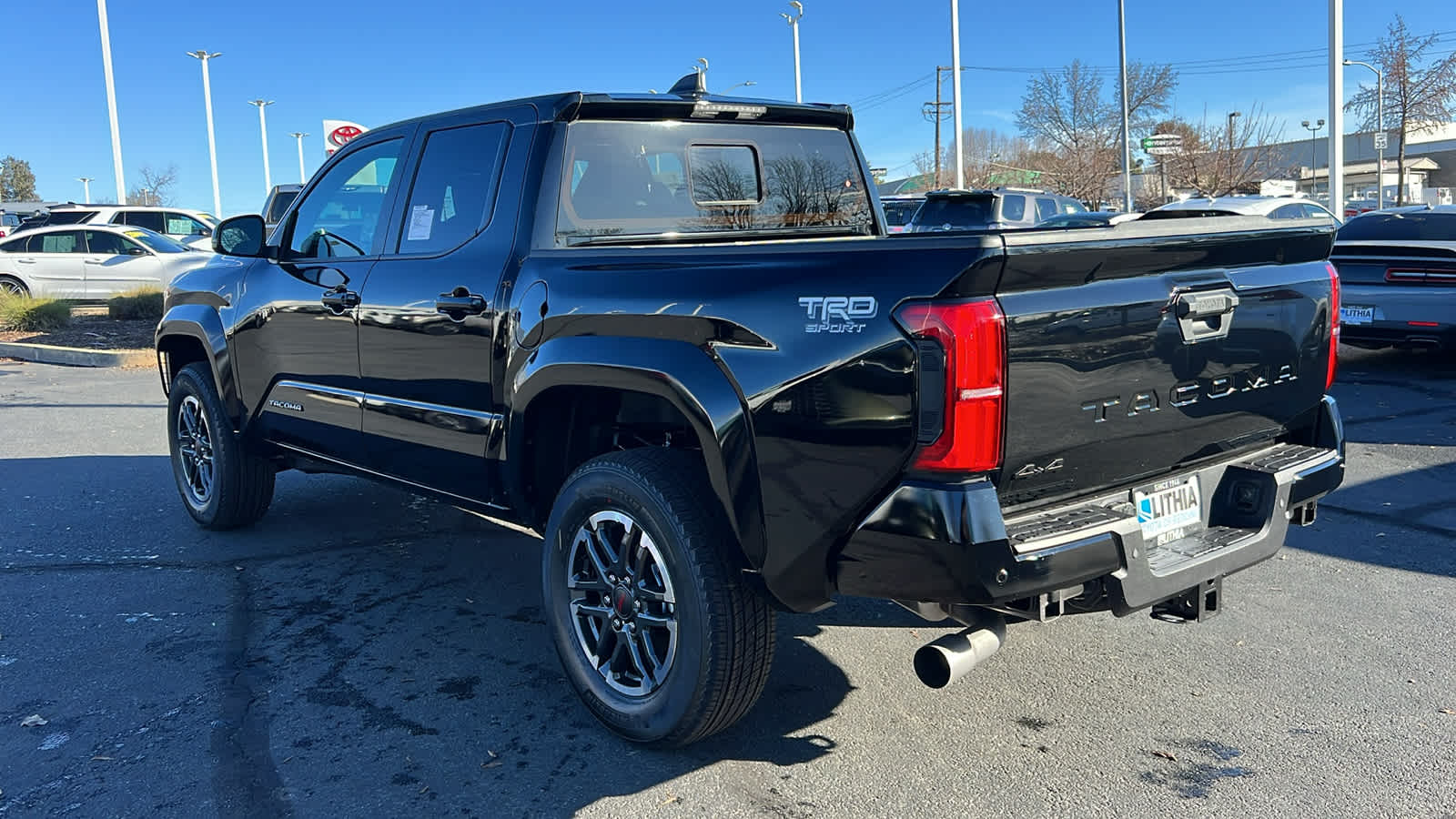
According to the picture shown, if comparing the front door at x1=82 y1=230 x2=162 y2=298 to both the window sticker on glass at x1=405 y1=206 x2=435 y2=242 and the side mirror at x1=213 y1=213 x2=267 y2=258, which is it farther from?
the window sticker on glass at x1=405 y1=206 x2=435 y2=242

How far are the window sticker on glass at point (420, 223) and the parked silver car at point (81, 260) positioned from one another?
1773 cm

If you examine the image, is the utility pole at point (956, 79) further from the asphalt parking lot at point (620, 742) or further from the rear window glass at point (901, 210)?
the asphalt parking lot at point (620, 742)

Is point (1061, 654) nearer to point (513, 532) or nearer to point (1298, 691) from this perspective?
point (1298, 691)

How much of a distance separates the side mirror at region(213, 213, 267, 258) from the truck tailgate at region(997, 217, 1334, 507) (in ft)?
12.5

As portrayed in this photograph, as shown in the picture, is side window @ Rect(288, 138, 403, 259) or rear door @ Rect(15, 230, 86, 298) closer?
side window @ Rect(288, 138, 403, 259)

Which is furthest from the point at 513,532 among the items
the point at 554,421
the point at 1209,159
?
the point at 1209,159

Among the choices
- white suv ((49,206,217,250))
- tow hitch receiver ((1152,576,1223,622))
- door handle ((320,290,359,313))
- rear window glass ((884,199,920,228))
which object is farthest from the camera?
white suv ((49,206,217,250))

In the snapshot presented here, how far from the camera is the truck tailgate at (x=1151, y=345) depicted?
263 cm

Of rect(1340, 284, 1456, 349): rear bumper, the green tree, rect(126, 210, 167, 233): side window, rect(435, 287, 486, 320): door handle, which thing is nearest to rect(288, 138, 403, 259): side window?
rect(435, 287, 486, 320): door handle

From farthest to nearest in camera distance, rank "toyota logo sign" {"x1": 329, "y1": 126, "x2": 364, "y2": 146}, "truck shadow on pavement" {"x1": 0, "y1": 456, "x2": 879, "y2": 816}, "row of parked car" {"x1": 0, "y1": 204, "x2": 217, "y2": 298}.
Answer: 1. "row of parked car" {"x1": 0, "y1": 204, "x2": 217, "y2": 298}
2. "toyota logo sign" {"x1": 329, "y1": 126, "x2": 364, "y2": 146}
3. "truck shadow on pavement" {"x1": 0, "y1": 456, "x2": 879, "y2": 816}

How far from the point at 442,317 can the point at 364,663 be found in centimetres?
129

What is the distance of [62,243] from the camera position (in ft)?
65.8

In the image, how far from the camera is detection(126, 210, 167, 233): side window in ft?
78.8

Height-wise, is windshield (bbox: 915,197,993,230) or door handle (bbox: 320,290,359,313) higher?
windshield (bbox: 915,197,993,230)
